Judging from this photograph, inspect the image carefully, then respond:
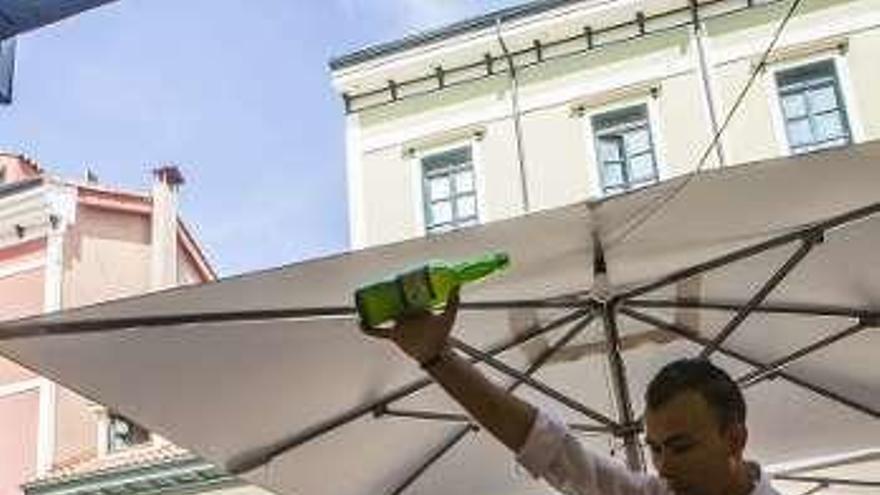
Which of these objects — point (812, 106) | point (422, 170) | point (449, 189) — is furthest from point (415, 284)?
point (422, 170)

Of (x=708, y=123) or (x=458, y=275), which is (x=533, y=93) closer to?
(x=708, y=123)

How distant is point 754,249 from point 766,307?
684 millimetres

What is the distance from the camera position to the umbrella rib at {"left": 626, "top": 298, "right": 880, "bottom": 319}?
5332 mm

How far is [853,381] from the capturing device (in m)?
5.88


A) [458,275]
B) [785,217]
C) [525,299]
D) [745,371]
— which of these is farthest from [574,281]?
[458,275]

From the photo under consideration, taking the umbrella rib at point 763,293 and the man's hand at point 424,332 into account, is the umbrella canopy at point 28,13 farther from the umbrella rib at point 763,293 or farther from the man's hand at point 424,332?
Answer: the man's hand at point 424,332

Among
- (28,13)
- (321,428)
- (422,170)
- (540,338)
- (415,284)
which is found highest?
(422,170)

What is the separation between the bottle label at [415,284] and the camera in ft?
7.58

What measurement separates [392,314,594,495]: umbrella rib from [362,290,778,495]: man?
250cm

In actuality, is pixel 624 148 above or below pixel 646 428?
above

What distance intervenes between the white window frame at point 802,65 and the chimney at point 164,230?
1295 centimetres

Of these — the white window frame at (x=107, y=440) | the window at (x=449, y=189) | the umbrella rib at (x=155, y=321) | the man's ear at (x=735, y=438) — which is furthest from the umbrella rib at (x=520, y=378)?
the white window frame at (x=107, y=440)

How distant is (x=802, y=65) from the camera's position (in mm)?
16844

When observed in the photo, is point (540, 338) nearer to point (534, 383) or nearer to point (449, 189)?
point (534, 383)
